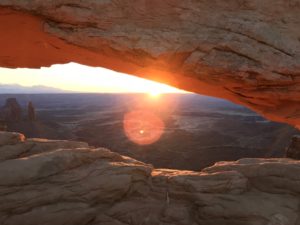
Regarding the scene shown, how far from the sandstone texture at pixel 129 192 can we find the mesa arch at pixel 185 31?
2983mm

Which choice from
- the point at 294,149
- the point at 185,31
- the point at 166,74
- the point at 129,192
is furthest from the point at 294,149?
the point at 129,192

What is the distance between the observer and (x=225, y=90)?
11.0m

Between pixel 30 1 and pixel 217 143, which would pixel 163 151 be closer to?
pixel 217 143

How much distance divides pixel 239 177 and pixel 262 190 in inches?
26.5

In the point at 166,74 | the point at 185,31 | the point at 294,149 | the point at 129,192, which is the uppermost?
the point at 185,31

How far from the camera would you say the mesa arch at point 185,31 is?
29.0 feet

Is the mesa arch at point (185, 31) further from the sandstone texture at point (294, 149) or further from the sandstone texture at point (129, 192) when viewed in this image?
the sandstone texture at point (294, 149)

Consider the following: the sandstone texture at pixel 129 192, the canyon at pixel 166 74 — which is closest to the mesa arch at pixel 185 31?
the canyon at pixel 166 74

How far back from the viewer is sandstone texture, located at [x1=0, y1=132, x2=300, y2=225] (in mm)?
7281

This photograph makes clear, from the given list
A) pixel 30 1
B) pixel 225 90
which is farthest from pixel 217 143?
pixel 30 1

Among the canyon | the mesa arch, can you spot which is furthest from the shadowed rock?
the mesa arch

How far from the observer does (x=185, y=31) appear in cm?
899

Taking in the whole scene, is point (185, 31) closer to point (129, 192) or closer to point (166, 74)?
point (166, 74)

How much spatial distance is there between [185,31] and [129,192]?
4591 mm
